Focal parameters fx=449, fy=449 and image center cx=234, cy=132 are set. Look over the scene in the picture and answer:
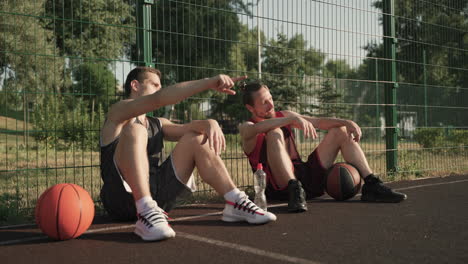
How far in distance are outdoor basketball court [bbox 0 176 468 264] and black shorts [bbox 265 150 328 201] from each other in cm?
33

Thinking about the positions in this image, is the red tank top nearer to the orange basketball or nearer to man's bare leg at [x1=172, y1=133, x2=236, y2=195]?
man's bare leg at [x1=172, y1=133, x2=236, y2=195]

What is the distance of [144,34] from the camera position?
4.93m

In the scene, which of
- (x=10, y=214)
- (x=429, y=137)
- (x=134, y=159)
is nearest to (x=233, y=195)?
(x=134, y=159)

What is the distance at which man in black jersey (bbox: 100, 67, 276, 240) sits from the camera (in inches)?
119

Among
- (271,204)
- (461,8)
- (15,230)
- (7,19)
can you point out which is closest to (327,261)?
(271,204)

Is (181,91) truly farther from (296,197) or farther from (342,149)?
(342,149)

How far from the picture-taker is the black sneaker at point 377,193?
4539 millimetres

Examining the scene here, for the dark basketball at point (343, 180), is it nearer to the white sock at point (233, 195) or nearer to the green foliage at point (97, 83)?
the white sock at point (233, 195)

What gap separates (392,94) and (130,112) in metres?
5.40

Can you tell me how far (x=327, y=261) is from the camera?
246cm

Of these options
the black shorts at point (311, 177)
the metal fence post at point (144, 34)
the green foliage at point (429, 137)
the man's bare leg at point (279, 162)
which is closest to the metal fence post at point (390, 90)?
the green foliage at point (429, 137)

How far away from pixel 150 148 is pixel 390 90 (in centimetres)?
495

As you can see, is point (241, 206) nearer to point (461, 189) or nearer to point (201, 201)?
point (201, 201)

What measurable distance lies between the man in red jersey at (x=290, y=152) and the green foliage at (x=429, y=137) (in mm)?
3692
